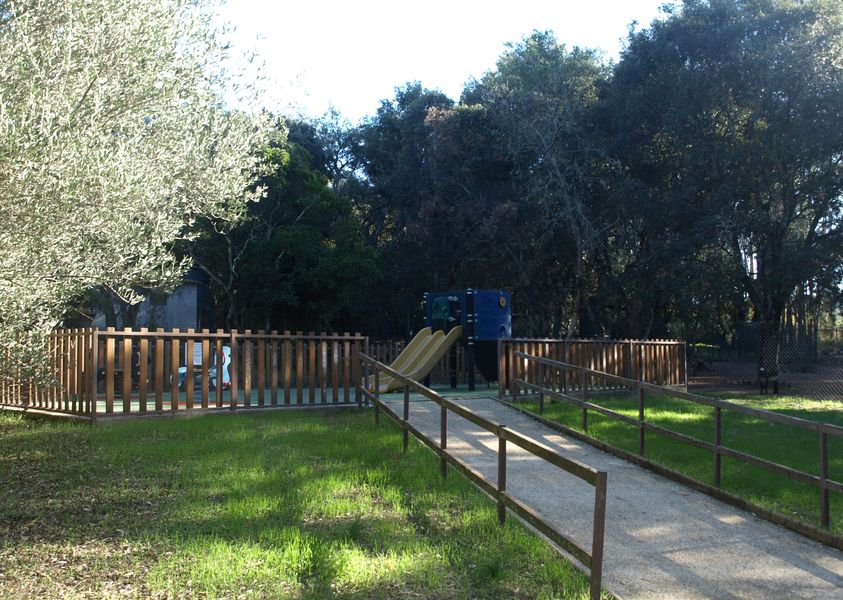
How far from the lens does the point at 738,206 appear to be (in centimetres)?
2377

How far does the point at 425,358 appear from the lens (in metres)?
17.3

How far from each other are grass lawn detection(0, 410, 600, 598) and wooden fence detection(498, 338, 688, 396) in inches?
192

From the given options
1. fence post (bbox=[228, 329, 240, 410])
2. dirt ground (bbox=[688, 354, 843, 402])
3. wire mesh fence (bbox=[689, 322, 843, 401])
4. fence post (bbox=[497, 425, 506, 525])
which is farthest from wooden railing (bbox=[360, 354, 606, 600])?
wire mesh fence (bbox=[689, 322, 843, 401])

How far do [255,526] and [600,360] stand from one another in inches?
449

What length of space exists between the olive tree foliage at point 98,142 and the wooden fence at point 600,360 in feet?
19.5

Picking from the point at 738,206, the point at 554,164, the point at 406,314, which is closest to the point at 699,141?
the point at 738,206

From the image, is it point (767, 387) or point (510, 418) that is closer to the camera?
point (510, 418)

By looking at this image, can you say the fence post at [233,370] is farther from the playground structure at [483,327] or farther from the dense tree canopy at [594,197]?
the dense tree canopy at [594,197]

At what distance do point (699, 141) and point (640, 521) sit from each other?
67.3ft

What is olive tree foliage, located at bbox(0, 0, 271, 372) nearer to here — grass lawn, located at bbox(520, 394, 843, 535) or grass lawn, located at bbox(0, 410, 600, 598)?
grass lawn, located at bbox(0, 410, 600, 598)

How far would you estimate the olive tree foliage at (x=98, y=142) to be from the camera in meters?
7.22

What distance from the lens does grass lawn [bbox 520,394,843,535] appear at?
27.0 ft

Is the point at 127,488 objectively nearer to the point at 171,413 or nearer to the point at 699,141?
the point at 171,413

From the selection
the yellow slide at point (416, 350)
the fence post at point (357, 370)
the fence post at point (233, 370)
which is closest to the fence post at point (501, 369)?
the fence post at point (357, 370)
